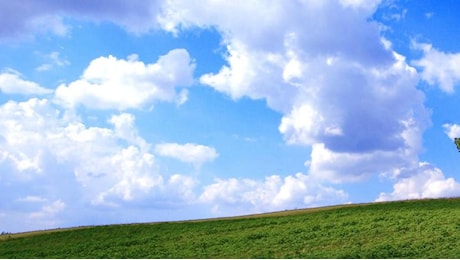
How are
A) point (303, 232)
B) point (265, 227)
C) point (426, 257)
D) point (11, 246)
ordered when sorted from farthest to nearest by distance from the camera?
1. point (11, 246)
2. point (265, 227)
3. point (303, 232)
4. point (426, 257)

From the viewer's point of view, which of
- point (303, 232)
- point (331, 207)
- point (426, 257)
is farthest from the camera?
point (331, 207)

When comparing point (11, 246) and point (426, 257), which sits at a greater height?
point (11, 246)

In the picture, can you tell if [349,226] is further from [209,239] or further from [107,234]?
[107,234]

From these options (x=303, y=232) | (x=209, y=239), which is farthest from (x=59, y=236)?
(x=303, y=232)

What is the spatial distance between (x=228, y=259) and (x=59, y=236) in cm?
2442

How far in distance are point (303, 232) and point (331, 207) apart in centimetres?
1361

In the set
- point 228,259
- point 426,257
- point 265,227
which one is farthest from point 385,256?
point 265,227

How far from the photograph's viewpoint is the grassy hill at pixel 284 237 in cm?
3947

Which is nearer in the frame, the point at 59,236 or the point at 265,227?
the point at 265,227

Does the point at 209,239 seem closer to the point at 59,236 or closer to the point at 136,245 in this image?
the point at 136,245

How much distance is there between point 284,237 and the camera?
4528cm

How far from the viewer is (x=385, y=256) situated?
1446 inches

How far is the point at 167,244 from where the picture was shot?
47938 millimetres

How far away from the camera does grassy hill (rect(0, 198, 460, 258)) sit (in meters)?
39.5
